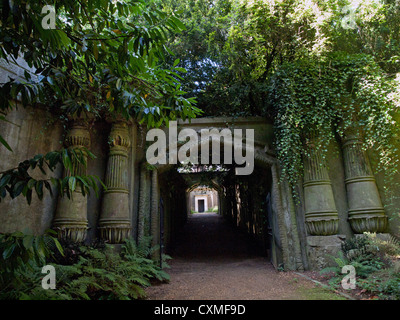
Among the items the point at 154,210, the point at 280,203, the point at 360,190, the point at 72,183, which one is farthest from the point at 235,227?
the point at 72,183

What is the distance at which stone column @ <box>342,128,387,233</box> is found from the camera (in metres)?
5.48

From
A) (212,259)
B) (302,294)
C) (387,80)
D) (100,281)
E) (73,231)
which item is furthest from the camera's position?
(212,259)

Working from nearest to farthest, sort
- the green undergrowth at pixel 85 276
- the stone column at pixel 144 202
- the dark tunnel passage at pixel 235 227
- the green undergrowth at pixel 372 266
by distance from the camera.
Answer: the green undergrowth at pixel 85 276 → the green undergrowth at pixel 372 266 → the stone column at pixel 144 202 → the dark tunnel passage at pixel 235 227

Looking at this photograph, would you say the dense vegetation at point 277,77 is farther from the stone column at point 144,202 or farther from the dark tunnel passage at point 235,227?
the dark tunnel passage at point 235,227

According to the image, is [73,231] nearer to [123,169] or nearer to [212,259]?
[123,169]

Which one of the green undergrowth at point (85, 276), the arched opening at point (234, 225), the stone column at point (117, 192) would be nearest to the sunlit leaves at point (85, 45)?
the green undergrowth at point (85, 276)

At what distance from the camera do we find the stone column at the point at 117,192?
556cm

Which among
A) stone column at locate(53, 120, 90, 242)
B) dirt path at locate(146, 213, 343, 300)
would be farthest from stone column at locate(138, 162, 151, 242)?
stone column at locate(53, 120, 90, 242)

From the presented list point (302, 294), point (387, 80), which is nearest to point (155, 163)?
point (302, 294)

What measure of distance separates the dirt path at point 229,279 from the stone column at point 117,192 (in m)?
1.39

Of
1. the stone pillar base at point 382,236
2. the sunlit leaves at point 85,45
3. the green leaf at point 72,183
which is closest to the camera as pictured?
the green leaf at point 72,183

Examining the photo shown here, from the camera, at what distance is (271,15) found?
613 centimetres

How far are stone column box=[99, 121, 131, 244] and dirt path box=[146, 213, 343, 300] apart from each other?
139 cm
